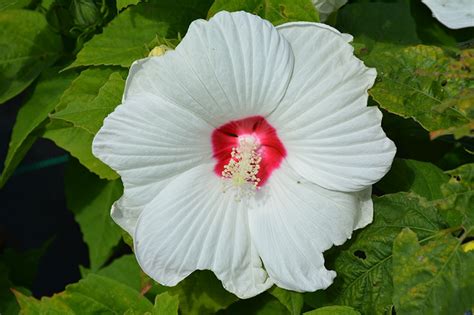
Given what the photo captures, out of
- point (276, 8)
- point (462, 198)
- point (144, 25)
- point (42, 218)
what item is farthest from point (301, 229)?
point (42, 218)

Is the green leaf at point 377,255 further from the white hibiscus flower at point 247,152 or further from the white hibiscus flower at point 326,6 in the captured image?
the white hibiscus flower at point 326,6

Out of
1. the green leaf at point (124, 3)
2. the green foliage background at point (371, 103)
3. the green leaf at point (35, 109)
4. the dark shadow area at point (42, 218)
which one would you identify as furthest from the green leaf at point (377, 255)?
the dark shadow area at point (42, 218)

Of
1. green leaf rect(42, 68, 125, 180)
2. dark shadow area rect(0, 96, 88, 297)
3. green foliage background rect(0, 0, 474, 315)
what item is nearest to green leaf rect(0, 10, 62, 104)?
green foliage background rect(0, 0, 474, 315)

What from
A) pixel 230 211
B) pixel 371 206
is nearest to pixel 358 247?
pixel 371 206

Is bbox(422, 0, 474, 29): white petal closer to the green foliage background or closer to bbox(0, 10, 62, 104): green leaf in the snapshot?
the green foliage background

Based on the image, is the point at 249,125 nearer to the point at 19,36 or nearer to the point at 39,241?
the point at 19,36

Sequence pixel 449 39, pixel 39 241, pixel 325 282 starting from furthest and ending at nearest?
1. pixel 39 241
2. pixel 449 39
3. pixel 325 282
